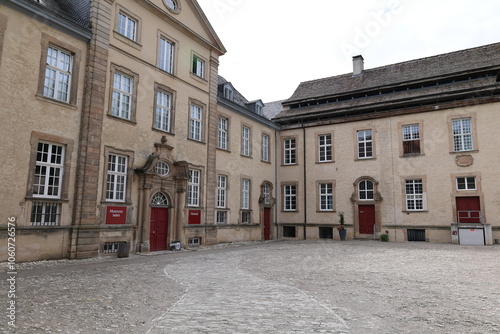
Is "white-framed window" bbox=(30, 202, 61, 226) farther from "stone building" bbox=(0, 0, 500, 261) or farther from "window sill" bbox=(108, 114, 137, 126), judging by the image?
"window sill" bbox=(108, 114, 137, 126)

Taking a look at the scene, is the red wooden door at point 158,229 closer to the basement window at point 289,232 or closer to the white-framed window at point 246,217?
the white-framed window at point 246,217

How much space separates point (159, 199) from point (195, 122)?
4695mm

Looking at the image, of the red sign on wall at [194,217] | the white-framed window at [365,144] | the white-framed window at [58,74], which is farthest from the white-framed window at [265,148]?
the white-framed window at [58,74]

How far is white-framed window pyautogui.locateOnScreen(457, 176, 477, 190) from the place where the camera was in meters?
21.3

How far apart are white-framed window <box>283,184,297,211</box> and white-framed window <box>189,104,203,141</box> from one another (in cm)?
978

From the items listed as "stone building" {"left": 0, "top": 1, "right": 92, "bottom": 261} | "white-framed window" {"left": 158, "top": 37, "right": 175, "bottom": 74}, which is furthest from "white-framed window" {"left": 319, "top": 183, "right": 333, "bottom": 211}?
"stone building" {"left": 0, "top": 1, "right": 92, "bottom": 261}

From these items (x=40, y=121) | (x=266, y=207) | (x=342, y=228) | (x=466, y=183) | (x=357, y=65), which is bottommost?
(x=342, y=228)

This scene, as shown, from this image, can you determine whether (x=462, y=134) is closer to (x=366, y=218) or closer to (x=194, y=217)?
(x=366, y=218)

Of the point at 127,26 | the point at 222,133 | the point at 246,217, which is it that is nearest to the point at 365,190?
the point at 246,217

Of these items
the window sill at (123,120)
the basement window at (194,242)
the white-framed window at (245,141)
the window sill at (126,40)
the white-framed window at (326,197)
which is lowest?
the basement window at (194,242)

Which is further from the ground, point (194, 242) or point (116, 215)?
point (116, 215)

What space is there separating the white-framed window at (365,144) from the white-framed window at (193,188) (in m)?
11.5

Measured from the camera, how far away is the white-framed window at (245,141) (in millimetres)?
23734

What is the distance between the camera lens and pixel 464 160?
21.6 meters
